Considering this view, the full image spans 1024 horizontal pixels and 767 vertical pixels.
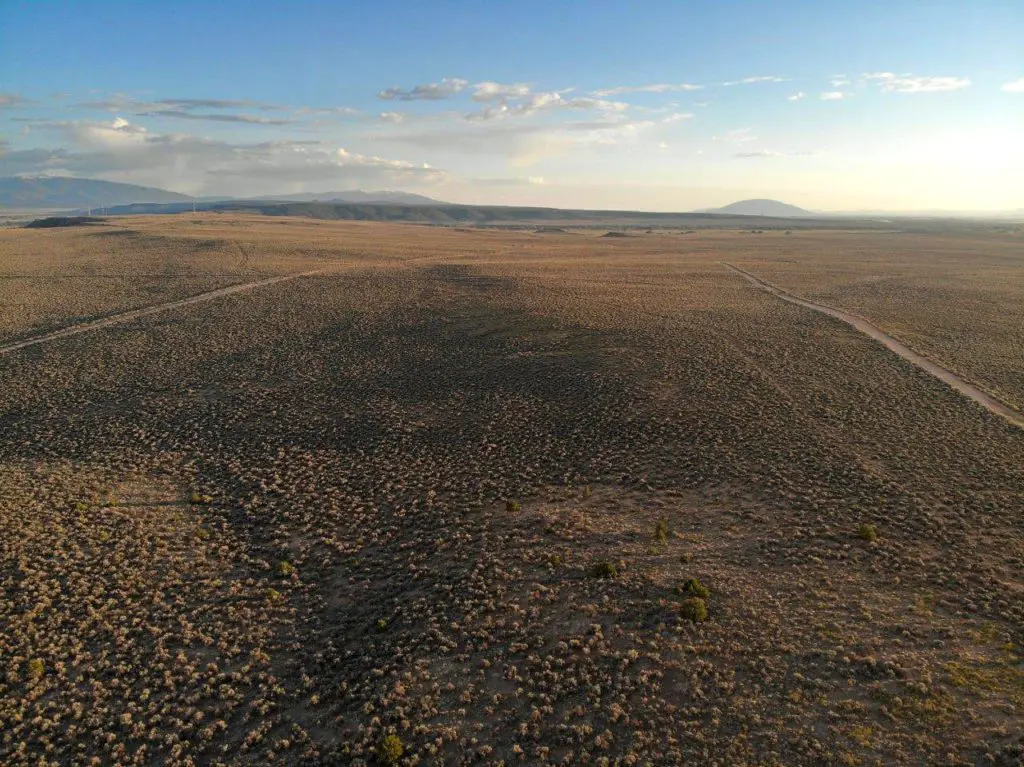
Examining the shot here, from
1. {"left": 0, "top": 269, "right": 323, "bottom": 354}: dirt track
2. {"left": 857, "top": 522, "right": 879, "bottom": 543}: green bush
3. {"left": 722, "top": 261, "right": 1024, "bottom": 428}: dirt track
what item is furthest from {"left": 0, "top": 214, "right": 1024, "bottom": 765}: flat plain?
{"left": 0, "top": 269, "right": 323, "bottom": 354}: dirt track

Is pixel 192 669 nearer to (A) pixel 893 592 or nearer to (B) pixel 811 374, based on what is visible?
(A) pixel 893 592

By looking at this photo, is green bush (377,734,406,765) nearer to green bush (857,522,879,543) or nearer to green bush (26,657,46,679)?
green bush (26,657,46,679)

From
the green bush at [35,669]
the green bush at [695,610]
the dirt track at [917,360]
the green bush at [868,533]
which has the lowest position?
the green bush at [35,669]

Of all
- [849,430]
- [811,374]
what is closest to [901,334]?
[811,374]

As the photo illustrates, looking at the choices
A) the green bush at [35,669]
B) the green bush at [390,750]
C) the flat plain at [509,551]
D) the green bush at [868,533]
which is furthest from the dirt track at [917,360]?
the green bush at [35,669]

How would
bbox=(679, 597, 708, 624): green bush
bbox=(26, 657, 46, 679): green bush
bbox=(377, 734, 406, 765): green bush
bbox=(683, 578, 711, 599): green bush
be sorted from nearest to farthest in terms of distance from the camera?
1. bbox=(377, 734, 406, 765): green bush
2. bbox=(26, 657, 46, 679): green bush
3. bbox=(679, 597, 708, 624): green bush
4. bbox=(683, 578, 711, 599): green bush

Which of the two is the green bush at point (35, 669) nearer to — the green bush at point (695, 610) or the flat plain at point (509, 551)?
the flat plain at point (509, 551)

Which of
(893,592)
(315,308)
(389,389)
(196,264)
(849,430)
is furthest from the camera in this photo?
(196,264)
